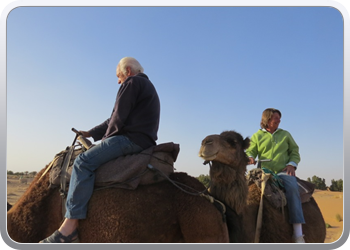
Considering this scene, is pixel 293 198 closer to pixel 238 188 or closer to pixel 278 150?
pixel 278 150

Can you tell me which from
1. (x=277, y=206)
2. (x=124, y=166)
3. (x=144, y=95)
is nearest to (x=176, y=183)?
(x=124, y=166)

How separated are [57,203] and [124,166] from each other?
1017 millimetres

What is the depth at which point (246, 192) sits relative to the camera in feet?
14.1

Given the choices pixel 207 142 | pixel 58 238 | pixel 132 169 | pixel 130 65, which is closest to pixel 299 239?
pixel 207 142

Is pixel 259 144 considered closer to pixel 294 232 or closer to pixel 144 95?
pixel 294 232

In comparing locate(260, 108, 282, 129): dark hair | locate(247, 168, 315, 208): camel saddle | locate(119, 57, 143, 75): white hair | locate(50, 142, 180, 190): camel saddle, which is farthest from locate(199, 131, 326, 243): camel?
locate(119, 57, 143, 75): white hair

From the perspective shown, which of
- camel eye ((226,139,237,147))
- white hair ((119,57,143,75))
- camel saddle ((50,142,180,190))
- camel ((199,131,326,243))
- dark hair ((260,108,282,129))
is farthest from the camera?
dark hair ((260,108,282,129))

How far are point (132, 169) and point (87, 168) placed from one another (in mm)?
560

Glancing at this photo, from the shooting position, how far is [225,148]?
422cm

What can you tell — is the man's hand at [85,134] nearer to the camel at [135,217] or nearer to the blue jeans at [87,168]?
the blue jeans at [87,168]

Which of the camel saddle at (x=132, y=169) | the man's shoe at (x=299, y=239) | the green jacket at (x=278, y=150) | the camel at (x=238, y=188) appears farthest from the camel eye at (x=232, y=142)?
the man's shoe at (x=299, y=239)

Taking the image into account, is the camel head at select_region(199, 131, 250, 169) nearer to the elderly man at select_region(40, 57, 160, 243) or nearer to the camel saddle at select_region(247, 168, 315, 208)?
the elderly man at select_region(40, 57, 160, 243)

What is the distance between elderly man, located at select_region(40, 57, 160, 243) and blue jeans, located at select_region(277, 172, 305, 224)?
248cm

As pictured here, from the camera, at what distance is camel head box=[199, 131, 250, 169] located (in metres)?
4.04
